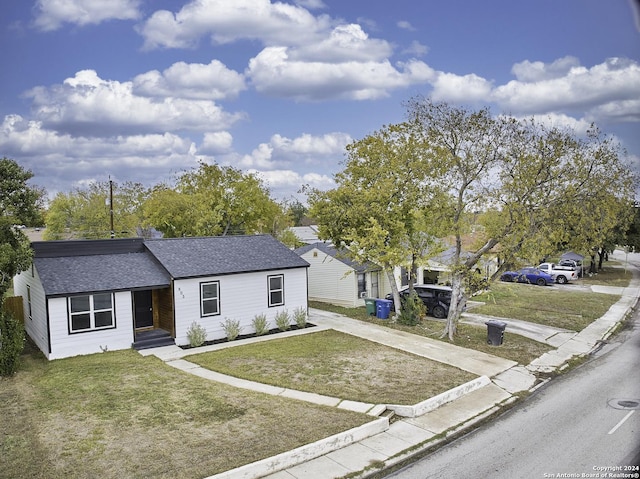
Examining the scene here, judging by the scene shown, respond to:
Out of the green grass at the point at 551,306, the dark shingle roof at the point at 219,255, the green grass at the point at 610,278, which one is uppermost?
the dark shingle roof at the point at 219,255

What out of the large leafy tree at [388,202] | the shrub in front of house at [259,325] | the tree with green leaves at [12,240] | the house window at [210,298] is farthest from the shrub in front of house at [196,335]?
the large leafy tree at [388,202]

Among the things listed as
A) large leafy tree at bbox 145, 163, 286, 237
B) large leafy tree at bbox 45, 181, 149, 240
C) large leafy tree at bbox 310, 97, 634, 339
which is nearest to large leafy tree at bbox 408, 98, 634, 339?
large leafy tree at bbox 310, 97, 634, 339

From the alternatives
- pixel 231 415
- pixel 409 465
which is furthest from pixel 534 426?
pixel 231 415

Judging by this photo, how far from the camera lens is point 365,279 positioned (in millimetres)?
28484

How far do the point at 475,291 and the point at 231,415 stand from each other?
40.9 ft

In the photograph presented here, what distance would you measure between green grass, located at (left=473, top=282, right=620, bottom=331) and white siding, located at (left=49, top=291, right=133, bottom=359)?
13990 mm

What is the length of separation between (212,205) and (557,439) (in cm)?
2888

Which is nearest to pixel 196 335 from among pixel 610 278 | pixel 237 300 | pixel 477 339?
pixel 237 300

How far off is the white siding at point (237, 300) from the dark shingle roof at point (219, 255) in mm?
306

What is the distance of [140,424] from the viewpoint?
35.1 ft

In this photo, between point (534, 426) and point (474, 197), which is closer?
point (534, 426)

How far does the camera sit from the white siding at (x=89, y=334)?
1648cm

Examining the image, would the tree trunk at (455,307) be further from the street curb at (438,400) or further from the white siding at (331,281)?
the white siding at (331,281)

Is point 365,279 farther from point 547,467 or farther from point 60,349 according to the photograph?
point 547,467
